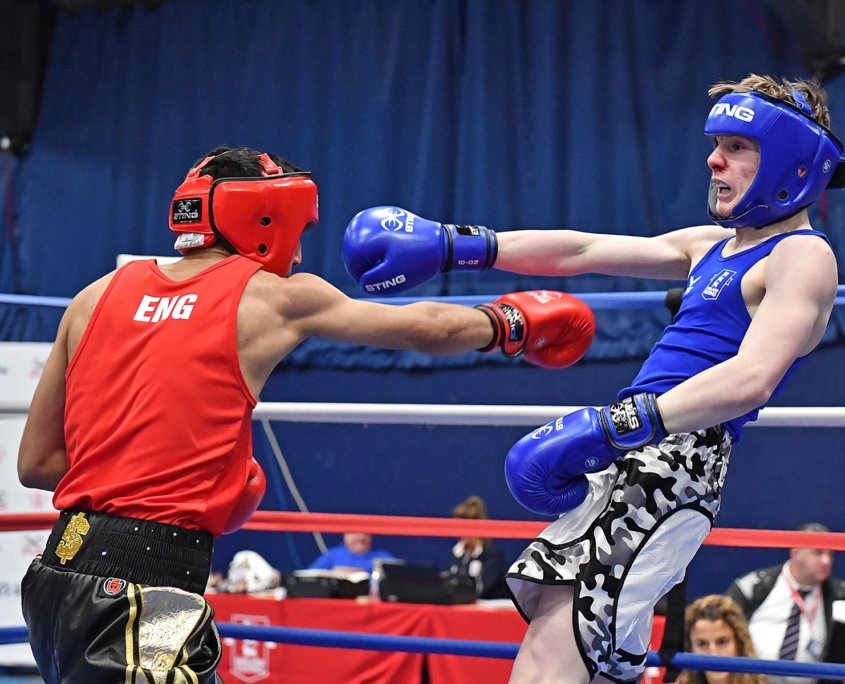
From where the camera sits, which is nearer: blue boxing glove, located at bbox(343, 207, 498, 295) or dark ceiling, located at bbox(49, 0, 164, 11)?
blue boxing glove, located at bbox(343, 207, 498, 295)

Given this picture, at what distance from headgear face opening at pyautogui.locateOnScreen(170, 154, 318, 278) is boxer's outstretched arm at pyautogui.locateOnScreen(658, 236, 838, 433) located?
725mm

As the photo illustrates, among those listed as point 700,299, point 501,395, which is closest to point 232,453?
point 700,299

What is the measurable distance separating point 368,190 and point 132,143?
5.76ft

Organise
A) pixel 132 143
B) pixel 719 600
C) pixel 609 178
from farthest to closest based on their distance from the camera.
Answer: pixel 132 143, pixel 609 178, pixel 719 600

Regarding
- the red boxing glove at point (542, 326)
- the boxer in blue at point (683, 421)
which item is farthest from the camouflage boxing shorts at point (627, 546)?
the red boxing glove at point (542, 326)

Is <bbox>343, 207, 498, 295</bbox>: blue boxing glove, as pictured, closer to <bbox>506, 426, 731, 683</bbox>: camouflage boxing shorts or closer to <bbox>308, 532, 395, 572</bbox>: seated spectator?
<bbox>506, 426, 731, 683</bbox>: camouflage boxing shorts

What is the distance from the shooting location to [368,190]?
6.19m

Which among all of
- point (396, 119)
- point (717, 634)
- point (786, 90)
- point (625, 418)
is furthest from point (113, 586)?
point (396, 119)

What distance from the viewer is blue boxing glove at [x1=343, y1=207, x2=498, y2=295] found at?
212 cm

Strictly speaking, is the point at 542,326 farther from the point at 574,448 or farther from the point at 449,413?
the point at 449,413

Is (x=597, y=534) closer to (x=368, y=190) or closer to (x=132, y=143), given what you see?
(x=368, y=190)

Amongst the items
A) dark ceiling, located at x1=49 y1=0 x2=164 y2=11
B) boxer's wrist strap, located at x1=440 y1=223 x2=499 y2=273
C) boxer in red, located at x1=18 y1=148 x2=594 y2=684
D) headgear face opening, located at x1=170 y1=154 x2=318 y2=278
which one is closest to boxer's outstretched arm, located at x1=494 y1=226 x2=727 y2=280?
boxer's wrist strap, located at x1=440 y1=223 x2=499 y2=273

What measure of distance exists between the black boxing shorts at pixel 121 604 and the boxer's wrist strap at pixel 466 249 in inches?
29.5

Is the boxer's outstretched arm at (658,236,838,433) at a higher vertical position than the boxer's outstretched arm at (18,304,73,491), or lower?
higher
